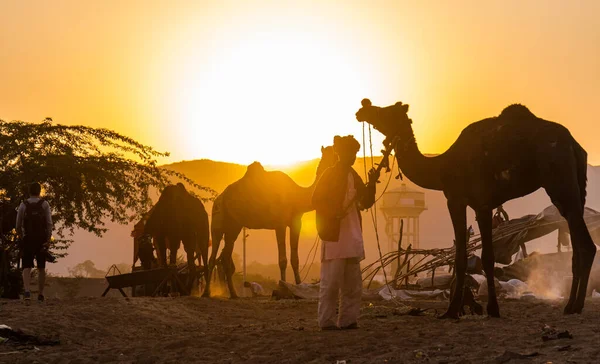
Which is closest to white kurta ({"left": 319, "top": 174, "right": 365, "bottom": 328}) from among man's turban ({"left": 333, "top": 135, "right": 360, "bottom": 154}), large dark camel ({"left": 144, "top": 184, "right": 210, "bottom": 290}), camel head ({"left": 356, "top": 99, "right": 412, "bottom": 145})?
man's turban ({"left": 333, "top": 135, "right": 360, "bottom": 154})

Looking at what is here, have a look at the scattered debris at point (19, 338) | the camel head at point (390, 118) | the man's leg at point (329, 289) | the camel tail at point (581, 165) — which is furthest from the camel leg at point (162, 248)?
the camel tail at point (581, 165)

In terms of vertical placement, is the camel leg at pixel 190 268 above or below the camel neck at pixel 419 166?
below

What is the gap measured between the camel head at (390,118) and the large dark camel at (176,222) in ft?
29.8

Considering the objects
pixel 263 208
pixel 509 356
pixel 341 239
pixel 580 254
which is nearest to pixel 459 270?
pixel 580 254

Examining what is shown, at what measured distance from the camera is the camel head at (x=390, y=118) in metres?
11.4

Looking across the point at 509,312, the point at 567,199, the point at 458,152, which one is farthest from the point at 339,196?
the point at 509,312

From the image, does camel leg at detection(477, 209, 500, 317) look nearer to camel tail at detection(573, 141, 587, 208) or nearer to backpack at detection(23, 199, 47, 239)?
camel tail at detection(573, 141, 587, 208)

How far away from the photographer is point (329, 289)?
1037cm

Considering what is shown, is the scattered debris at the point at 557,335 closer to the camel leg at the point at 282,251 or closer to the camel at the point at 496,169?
the camel at the point at 496,169

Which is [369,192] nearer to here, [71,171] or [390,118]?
[390,118]

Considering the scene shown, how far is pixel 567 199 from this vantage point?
10.6 meters

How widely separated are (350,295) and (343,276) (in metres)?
0.27

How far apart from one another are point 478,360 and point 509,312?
5.33 meters

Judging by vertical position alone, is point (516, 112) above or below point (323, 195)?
above
